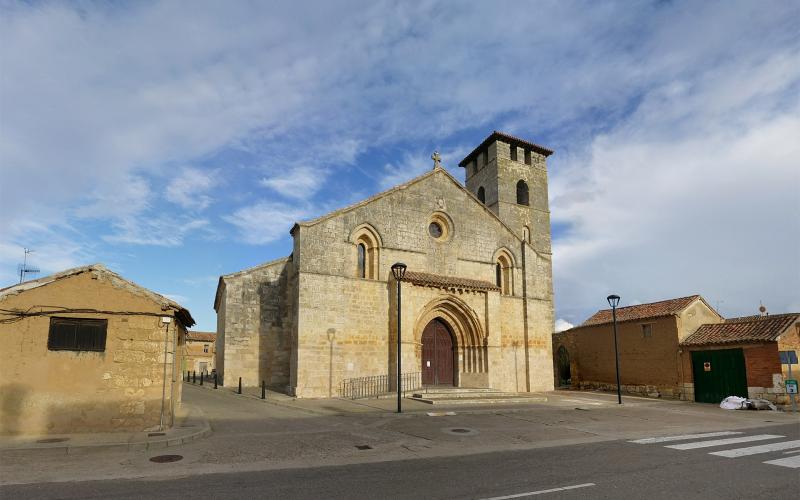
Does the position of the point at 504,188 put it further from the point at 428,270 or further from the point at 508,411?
the point at 508,411

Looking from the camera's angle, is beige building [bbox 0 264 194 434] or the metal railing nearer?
beige building [bbox 0 264 194 434]

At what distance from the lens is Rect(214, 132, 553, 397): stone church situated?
20.3 meters

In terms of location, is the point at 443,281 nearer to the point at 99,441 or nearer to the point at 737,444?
the point at 737,444

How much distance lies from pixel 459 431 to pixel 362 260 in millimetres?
11080

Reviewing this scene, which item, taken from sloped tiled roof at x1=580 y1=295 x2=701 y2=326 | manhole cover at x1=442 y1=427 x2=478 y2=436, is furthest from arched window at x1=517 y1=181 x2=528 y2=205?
manhole cover at x1=442 y1=427 x2=478 y2=436

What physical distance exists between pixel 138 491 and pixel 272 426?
6.06 meters

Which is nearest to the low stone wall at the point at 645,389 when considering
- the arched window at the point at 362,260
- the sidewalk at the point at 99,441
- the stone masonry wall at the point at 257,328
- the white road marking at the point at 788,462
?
the arched window at the point at 362,260

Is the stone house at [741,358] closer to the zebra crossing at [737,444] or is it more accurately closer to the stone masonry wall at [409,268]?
the stone masonry wall at [409,268]

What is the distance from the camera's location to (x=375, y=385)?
20578 millimetres

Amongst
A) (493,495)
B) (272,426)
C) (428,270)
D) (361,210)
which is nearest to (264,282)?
(361,210)

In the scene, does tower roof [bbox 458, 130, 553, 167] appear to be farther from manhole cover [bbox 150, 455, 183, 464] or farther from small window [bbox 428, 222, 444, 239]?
manhole cover [bbox 150, 455, 183, 464]

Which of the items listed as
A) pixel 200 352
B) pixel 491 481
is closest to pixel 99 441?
pixel 491 481

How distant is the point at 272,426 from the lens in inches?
506

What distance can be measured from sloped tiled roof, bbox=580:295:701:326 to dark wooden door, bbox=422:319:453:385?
1021 centimetres
